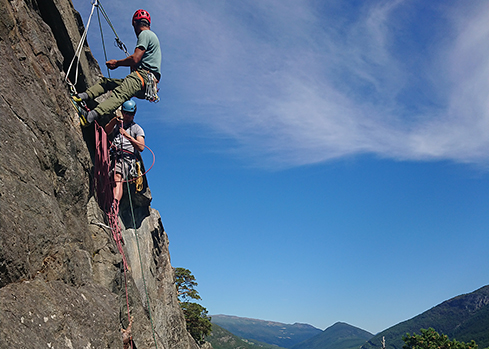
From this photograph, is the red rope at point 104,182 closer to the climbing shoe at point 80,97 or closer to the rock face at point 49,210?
the rock face at point 49,210

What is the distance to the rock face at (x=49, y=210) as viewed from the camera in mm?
4008

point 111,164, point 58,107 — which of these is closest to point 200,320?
point 111,164

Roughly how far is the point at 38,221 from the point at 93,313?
1.45 meters

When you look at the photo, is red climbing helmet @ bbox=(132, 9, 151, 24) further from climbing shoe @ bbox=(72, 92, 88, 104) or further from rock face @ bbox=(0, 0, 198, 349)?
climbing shoe @ bbox=(72, 92, 88, 104)

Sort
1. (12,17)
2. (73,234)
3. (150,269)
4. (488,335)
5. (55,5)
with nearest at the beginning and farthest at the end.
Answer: (12,17) < (73,234) < (55,5) < (150,269) < (488,335)

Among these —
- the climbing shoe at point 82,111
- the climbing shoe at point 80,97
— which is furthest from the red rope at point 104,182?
the climbing shoe at point 80,97

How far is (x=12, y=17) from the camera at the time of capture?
18.6 ft

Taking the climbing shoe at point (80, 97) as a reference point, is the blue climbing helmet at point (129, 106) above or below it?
above

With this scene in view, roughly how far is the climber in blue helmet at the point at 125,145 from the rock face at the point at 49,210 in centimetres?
87

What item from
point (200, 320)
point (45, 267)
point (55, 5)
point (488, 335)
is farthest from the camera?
point (488, 335)

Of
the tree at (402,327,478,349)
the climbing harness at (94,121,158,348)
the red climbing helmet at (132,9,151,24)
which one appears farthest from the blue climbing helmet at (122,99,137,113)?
the tree at (402,327,478,349)

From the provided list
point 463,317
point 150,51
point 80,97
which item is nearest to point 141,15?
point 150,51

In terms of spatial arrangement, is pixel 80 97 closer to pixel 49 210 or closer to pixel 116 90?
pixel 116 90

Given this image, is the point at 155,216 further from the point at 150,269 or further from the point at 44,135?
the point at 44,135
